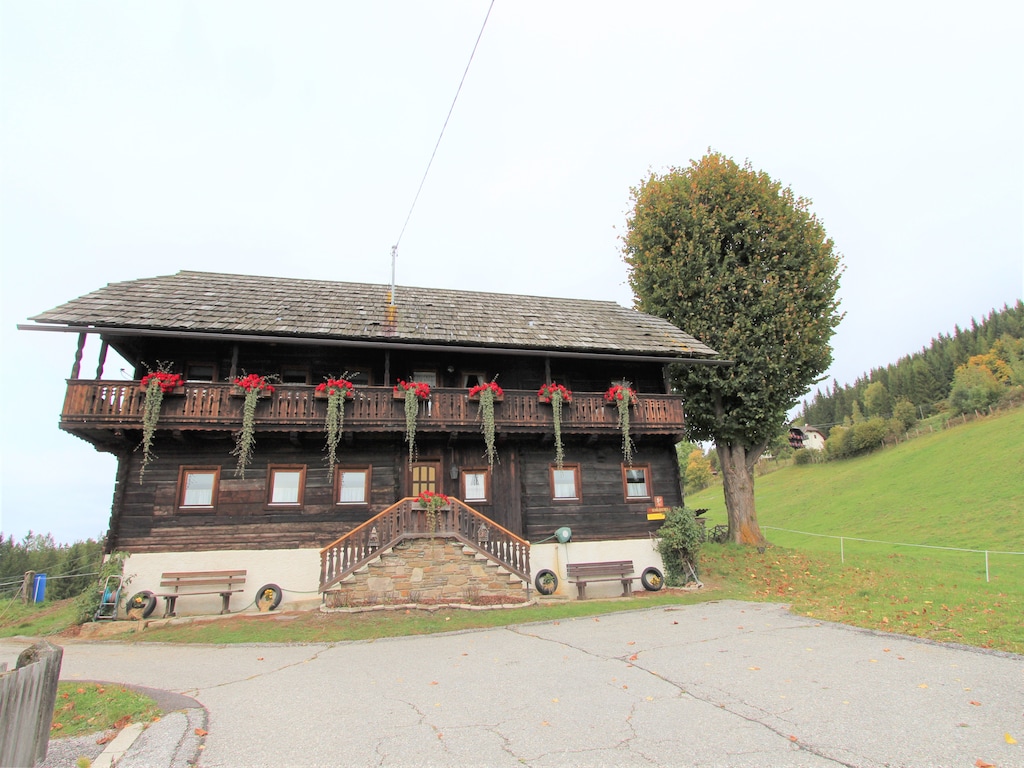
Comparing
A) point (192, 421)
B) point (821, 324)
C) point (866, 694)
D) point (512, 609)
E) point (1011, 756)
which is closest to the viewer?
point (1011, 756)

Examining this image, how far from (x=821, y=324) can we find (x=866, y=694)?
17503 millimetres

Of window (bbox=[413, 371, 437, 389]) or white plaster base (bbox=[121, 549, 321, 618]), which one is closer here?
white plaster base (bbox=[121, 549, 321, 618])

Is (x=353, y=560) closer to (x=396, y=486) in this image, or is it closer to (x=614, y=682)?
(x=396, y=486)

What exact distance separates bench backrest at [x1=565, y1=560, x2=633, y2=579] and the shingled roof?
6525mm

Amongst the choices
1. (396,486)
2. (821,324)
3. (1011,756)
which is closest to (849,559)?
(821,324)

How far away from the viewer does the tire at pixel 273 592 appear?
14.9 meters

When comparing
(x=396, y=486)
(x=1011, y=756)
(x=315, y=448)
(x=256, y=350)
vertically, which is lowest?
(x=1011, y=756)

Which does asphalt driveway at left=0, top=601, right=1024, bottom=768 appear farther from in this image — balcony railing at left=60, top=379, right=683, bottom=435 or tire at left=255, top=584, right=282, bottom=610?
balcony railing at left=60, top=379, right=683, bottom=435

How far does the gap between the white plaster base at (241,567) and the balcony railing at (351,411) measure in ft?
11.2

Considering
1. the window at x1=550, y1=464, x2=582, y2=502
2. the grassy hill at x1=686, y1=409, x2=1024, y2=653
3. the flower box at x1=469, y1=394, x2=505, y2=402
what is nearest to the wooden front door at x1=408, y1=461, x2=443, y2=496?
the flower box at x1=469, y1=394, x2=505, y2=402

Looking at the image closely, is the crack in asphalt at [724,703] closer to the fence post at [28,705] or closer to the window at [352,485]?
the fence post at [28,705]

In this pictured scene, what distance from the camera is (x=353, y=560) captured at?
14414 mm

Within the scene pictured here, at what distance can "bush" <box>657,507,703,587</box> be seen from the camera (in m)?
17.5

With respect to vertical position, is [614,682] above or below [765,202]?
below
